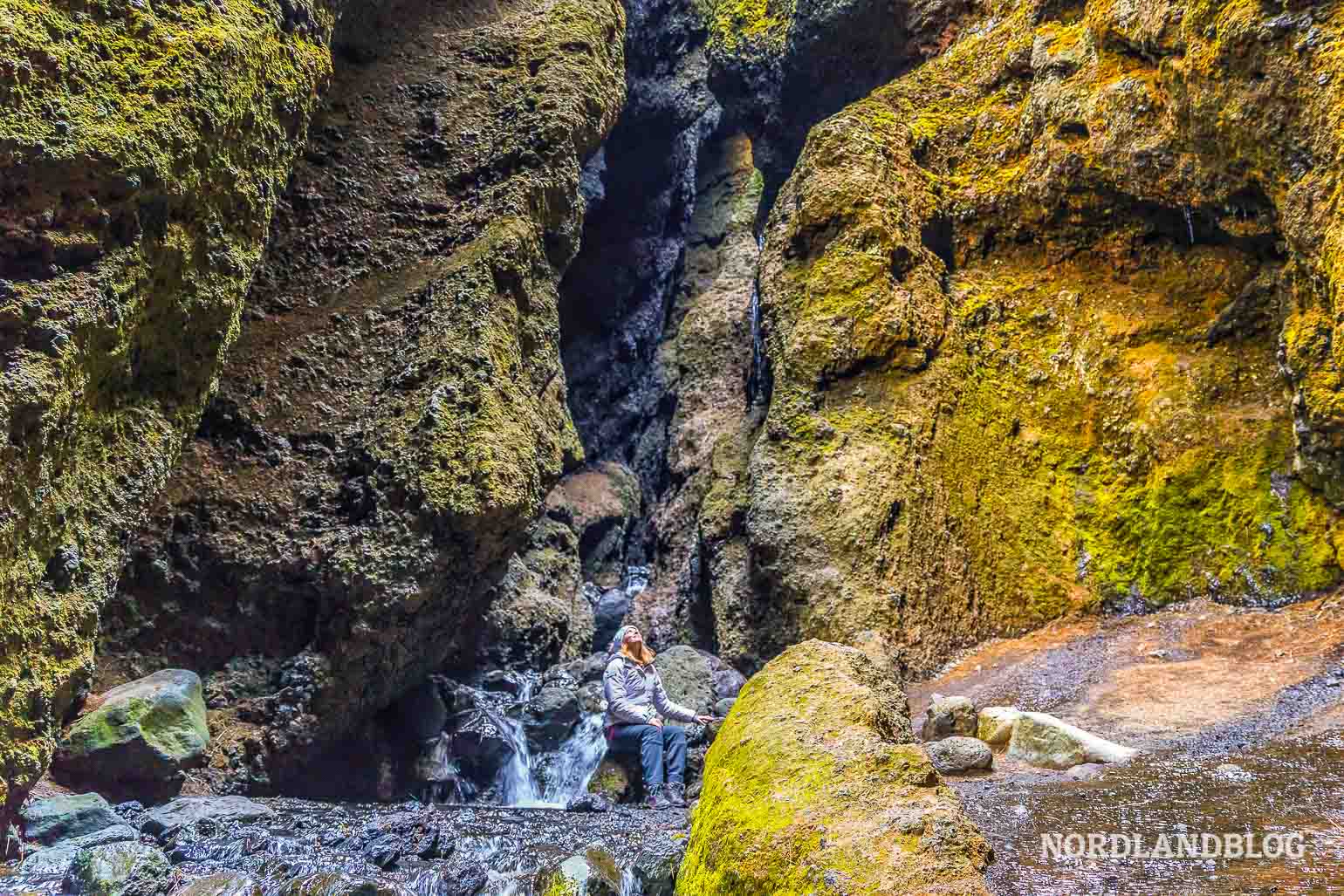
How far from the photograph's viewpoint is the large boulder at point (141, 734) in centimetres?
689

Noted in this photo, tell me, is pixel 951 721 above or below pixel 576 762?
above

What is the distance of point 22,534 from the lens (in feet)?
A: 19.4

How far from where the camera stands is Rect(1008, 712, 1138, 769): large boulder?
19.2ft

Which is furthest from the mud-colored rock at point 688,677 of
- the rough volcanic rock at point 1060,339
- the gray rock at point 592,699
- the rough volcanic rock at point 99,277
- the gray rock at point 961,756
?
the rough volcanic rock at point 99,277

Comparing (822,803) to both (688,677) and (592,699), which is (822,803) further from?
(592,699)

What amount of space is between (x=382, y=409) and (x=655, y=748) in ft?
14.8

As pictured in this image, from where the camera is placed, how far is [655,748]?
817 centimetres

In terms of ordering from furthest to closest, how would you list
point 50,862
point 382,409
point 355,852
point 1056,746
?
point 382,409, point 355,852, point 1056,746, point 50,862

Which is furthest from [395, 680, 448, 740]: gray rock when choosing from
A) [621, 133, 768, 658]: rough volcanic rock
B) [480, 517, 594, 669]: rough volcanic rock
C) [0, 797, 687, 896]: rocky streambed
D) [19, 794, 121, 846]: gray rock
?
[19, 794, 121, 846]: gray rock

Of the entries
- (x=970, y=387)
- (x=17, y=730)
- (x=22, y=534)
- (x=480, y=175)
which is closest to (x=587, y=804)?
(x=17, y=730)

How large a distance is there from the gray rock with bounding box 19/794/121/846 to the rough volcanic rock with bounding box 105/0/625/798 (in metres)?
1.57

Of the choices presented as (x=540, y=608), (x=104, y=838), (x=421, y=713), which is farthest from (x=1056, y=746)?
(x=540, y=608)

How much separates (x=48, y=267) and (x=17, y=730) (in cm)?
296

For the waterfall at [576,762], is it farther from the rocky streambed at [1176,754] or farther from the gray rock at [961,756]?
the gray rock at [961,756]
